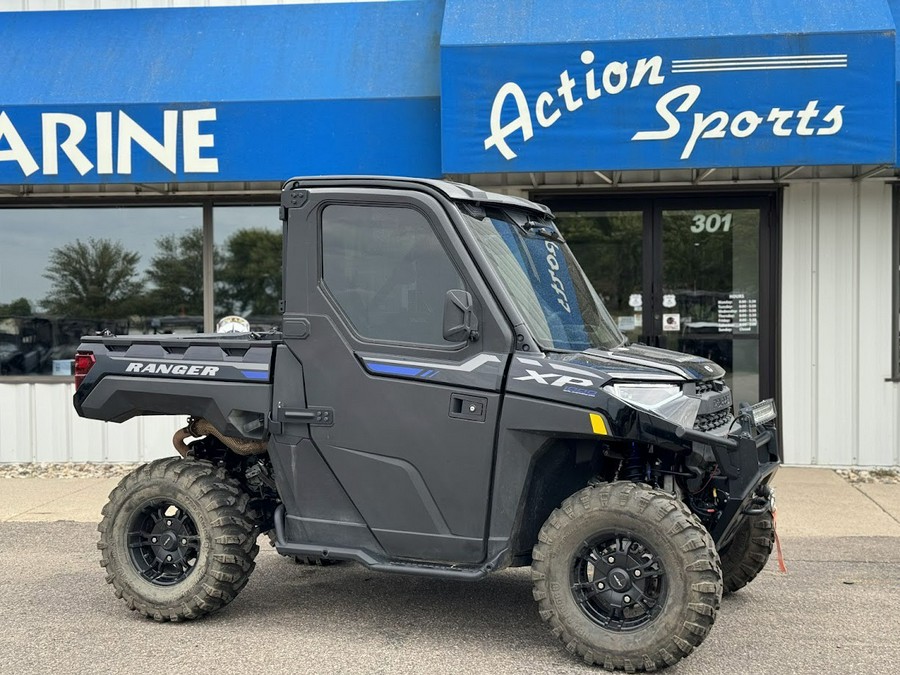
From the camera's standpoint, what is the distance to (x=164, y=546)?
5.47 metres

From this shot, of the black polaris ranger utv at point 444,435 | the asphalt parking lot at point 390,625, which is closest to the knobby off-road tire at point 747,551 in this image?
the black polaris ranger utv at point 444,435

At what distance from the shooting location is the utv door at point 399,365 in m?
4.87

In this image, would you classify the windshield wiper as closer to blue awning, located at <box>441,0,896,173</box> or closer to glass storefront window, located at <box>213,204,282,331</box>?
blue awning, located at <box>441,0,896,173</box>

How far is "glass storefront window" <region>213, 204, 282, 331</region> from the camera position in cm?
1054

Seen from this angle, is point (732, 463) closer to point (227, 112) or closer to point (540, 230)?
point (540, 230)

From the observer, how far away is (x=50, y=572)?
21.3 feet

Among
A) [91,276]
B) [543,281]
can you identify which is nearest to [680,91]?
[543,281]

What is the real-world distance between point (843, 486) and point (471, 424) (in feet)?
18.2

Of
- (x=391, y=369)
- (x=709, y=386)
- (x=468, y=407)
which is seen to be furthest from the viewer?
(x=709, y=386)

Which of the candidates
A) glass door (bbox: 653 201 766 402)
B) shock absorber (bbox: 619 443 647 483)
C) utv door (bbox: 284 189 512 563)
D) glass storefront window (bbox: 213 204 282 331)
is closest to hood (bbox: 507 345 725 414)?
utv door (bbox: 284 189 512 563)

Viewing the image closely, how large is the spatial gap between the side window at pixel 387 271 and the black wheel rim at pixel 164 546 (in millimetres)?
1531

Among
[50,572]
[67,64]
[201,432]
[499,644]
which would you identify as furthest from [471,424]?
[67,64]

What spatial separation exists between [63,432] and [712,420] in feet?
25.4

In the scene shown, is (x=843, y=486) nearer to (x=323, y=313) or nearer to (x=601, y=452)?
(x=601, y=452)
